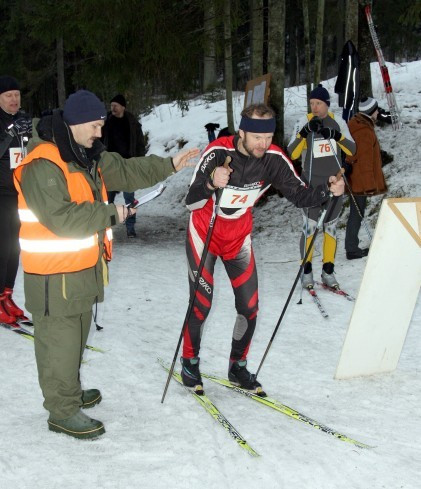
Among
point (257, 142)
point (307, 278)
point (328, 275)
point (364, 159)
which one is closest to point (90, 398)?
point (257, 142)

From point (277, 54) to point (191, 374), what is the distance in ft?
29.6

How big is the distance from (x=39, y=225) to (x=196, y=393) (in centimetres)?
188

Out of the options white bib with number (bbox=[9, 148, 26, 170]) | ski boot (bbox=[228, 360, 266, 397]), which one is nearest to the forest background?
white bib with number (bbox=[9, 148, 26, 170])

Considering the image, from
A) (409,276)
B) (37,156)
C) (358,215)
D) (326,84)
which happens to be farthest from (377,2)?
(37,156)

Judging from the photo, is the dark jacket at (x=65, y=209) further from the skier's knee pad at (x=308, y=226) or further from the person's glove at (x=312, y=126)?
the skier's knee pad at (x=308, y=226)

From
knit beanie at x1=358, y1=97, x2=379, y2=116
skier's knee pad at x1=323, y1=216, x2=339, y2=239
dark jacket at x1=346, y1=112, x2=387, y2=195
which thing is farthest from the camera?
Result: dark jacket at x1=346, y1=112, x2=387, y2=195

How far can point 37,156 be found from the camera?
11.4ft

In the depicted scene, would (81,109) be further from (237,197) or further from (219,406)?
(219,406)

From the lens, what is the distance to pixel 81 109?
11.5 feet

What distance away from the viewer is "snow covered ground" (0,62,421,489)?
3438 millimetres

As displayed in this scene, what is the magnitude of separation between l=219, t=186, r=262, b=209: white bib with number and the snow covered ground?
150cm

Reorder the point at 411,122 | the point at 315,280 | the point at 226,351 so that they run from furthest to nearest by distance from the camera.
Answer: the point at 411,122 → the point at 315,280 → the point at 226,351

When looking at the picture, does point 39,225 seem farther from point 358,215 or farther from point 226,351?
point 358,215

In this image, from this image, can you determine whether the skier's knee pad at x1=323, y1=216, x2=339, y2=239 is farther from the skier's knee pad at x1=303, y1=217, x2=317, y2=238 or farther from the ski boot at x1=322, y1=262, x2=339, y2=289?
the ski boot at x1=322, y1=262, x2=339, y2=289
